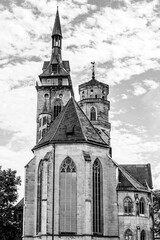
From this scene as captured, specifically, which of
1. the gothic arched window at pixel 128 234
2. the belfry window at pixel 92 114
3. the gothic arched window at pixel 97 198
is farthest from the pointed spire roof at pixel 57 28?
the gothic arched window at pixel 128 234

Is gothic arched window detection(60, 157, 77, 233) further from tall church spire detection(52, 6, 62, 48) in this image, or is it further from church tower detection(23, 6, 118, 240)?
tall church spire detection(52, 6, 62, 48)

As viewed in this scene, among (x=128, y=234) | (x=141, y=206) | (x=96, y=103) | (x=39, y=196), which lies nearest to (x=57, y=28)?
(x=96, y=103)

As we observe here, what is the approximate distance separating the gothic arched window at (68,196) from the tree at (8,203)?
1196 cm

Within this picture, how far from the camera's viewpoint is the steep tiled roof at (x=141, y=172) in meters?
54.4

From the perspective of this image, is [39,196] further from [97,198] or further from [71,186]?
[97,198]

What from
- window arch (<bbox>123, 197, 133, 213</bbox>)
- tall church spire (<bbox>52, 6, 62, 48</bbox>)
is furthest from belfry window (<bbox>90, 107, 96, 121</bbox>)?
window arch (<bbox>123, 197, 133, 213</bbox>)

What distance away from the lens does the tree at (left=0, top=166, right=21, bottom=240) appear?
1912 inches

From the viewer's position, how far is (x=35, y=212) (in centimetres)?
4216

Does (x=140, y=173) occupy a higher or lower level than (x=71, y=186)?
higher

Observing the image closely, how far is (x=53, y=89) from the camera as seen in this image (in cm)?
6531

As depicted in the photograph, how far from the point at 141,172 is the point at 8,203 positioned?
62.0ft

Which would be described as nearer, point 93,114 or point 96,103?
point 93,114

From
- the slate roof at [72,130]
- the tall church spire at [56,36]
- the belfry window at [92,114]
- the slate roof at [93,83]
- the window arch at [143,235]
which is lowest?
the window arch at [143,235]

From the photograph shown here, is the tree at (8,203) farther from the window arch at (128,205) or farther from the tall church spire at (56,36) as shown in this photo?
the tall church spire at (56,36)
